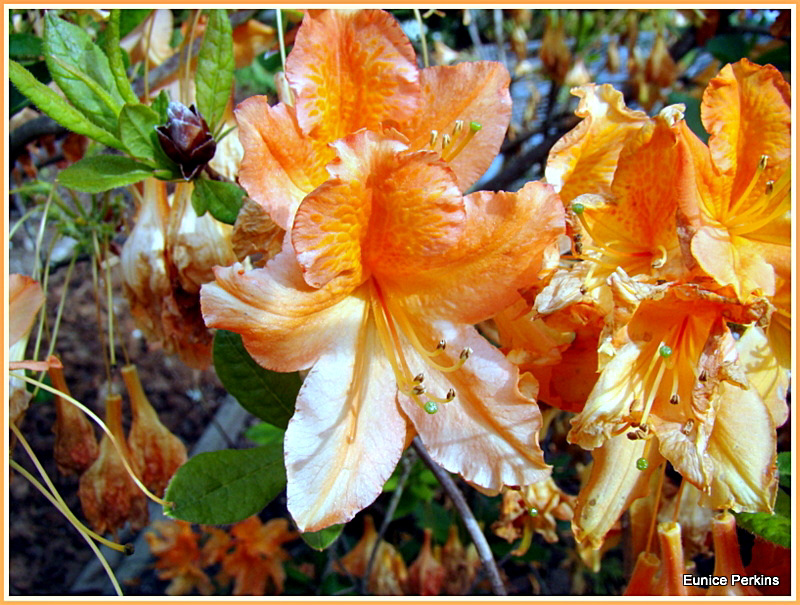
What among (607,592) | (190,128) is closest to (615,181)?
(190,128)

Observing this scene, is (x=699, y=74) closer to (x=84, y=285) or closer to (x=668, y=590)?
(x=668, y=590)

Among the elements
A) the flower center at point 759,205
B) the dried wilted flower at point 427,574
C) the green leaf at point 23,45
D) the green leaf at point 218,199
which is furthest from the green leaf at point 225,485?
the dried wilted flower at point 427,574

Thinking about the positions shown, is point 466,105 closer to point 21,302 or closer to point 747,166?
point 747,166

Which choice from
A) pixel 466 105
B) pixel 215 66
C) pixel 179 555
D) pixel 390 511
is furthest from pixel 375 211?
pixel 179 555

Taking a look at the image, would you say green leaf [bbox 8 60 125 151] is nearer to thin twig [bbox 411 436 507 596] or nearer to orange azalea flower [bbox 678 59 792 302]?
thin twig [bbox 411 436 507 596]

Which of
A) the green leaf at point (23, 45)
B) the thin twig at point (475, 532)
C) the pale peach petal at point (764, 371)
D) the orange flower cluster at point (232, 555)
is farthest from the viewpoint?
the orange flower cluster at point (232, 555)

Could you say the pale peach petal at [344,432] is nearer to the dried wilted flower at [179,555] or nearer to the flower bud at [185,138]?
the flower bud at [185,138]

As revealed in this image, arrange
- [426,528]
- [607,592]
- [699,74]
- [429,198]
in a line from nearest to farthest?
[429,198] → [426,528] → [607,592] → [699,74]
